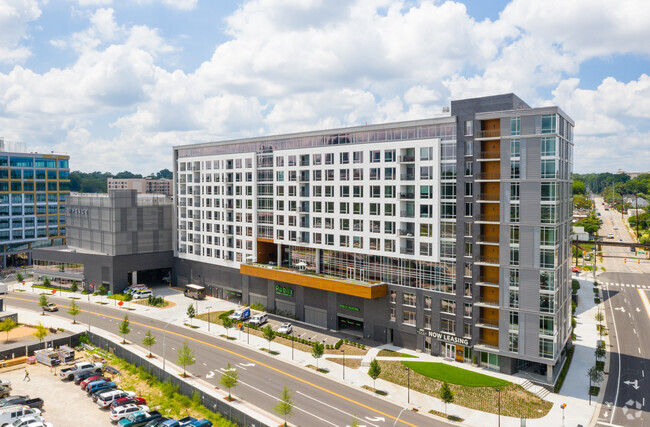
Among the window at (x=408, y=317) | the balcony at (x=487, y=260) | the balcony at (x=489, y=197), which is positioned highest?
the balcony at (x=489, y=197)

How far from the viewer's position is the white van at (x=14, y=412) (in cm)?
4659

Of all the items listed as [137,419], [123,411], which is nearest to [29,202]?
[123,411]

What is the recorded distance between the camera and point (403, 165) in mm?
68000

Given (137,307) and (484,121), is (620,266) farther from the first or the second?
(137,307)

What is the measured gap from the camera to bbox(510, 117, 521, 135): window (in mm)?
57375

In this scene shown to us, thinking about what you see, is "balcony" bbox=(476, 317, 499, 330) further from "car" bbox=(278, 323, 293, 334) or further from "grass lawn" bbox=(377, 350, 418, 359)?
"car" bbox=(278, 323, 293, 334)

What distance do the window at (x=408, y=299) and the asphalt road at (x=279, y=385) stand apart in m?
17.7

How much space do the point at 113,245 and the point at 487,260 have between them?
83169 mm

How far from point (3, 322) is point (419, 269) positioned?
68021 millimetres

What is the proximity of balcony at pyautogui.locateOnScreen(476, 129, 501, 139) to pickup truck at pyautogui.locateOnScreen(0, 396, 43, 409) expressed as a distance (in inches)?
2519

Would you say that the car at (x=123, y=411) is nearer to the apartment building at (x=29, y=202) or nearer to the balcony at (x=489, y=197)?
the balcony at (x=489, y=197)

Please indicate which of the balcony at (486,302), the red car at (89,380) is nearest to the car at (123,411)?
the red car at (89,380)

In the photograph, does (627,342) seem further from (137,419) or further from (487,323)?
(137,419)

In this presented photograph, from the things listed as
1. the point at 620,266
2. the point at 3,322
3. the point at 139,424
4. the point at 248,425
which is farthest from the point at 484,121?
the point at 620,266
